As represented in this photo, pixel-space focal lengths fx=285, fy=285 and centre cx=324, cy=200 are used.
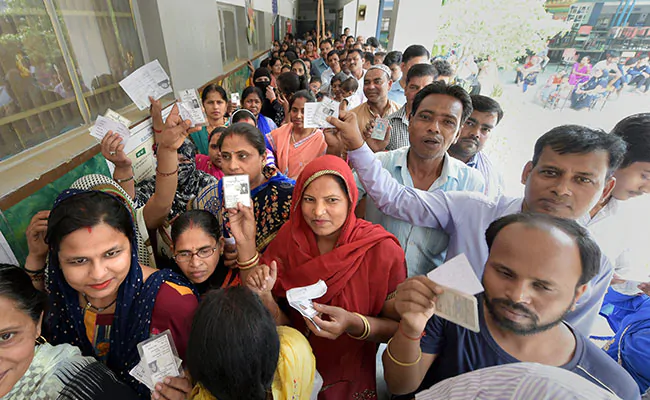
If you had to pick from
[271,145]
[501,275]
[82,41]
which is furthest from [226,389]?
[82,41]

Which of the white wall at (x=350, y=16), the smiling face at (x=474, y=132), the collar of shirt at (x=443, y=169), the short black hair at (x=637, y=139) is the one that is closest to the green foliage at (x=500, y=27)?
the smiling face at (x=474, y=132)

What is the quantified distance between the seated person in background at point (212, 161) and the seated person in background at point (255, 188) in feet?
2.07

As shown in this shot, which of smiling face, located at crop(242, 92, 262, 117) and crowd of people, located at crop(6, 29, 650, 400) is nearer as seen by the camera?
crowd of people, located at crop(6, 29, 650, 400)

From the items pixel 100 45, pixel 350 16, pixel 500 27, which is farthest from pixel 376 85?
pixel 350 16

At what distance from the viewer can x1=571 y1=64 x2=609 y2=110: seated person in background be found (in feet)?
8.11

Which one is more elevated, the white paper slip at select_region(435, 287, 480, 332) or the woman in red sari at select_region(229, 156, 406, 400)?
the white paper slip at select_region(435, 287, 480, 332)

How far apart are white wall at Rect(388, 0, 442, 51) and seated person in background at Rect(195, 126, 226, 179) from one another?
4.55 meters

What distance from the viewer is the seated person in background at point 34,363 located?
91 cm

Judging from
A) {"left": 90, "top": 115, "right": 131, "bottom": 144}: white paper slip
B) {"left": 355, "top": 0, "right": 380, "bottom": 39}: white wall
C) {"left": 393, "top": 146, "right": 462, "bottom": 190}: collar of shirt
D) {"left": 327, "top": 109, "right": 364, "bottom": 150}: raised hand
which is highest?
{"left": 355, "top": 0, "right": 380, "bottom": 39}: white wall

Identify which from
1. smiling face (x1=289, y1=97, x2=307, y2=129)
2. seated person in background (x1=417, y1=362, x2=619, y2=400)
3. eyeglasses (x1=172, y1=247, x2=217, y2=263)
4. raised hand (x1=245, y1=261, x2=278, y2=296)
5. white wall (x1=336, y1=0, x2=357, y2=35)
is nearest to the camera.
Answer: seated person in background (x1=417, y1=362, x2=619, y2=400)

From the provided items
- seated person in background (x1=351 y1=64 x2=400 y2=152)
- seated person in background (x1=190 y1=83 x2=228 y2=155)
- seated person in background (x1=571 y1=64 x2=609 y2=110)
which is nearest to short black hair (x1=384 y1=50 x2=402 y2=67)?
→ seated person in background (x1=351 y1=64 x2=400 y2=152)

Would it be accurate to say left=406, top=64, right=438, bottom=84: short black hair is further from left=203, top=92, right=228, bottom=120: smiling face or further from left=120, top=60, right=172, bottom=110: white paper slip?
left=120, top=60, right=172, bottom=110: white paper slip

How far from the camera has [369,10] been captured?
12.4 meters

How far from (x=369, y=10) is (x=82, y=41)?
12705 mm
